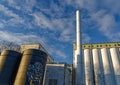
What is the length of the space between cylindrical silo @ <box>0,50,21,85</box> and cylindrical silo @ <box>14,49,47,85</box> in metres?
1.81

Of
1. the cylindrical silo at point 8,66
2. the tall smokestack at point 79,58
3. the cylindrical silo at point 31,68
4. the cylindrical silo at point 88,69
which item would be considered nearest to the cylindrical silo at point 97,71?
the cylindrical silo at point 88,69

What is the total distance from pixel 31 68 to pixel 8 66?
21.3 ft

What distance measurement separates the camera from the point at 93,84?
59.3m

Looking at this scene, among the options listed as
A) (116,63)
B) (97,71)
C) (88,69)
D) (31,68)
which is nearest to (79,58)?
(88,69)

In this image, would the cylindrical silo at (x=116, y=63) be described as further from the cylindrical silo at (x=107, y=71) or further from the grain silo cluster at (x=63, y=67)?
the cylindrical silo at (x=107, y=71)

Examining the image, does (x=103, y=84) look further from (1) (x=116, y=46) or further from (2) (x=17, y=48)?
(2) (x=17, y=48)

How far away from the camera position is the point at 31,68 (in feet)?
134

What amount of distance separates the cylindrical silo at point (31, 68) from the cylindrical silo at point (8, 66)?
181 centimetres

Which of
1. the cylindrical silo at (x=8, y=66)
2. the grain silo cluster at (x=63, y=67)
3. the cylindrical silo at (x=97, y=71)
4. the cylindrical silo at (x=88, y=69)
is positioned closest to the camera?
the cylindrical silo at (x=8, y=66)

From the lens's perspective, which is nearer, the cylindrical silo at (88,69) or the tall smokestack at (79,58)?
the tall smokestack at (79,58)

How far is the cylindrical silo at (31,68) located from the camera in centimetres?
3972

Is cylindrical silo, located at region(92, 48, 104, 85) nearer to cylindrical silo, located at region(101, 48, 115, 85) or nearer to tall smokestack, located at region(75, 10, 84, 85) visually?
cylindrical silo, located at region(101, 48, 115, 85)

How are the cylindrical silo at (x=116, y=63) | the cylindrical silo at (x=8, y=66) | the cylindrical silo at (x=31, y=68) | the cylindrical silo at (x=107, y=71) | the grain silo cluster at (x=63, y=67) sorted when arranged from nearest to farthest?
1. the cylindrical silo at (x=31, y=68)
2. the cylindrical silo at (x=8, y=66)
3. the grain silo cluster at (x=63, y=67)
4. the cylindrical silo at (x=107, y=71)
5. the cylindrical silo at (x=116, y=63)

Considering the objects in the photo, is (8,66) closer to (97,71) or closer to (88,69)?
(88,69)
